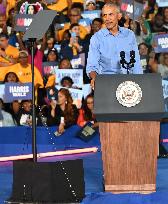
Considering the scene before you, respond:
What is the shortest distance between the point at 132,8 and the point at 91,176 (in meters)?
4.65

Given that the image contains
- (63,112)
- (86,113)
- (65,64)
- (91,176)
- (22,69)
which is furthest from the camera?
(22,69)

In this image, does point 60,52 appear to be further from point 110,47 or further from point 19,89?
point 110,47

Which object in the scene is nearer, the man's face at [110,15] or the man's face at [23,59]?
→ the man's face at [110,15]

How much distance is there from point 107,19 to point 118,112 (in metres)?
0.80

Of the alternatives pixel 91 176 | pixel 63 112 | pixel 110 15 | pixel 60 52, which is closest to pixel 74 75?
pixel 60 52

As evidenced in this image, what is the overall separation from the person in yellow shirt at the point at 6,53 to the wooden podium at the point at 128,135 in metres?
5.16

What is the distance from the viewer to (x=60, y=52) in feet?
30.8

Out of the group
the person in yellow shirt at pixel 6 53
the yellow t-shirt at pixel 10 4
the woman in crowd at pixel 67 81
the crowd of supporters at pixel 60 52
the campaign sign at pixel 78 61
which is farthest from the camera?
the yellow t-shirt at pixel 10 4

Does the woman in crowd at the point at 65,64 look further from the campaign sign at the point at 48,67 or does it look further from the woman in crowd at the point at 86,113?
the woman in crowd at the point at 86,113

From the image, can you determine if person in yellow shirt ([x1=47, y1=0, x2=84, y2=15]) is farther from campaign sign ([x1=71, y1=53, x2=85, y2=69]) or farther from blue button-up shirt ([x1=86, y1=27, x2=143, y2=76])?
blue button-up shirt ([x1=86, y1=27, x2=143, y2=76])

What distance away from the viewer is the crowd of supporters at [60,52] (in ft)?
27.9

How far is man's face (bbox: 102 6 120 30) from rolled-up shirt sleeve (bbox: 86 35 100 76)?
218 millimetres

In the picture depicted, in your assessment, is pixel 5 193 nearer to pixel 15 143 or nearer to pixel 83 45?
pixel 15 143

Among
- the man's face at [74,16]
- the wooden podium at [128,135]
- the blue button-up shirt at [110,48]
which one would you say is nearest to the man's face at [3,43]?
the man's face at [74,16]
